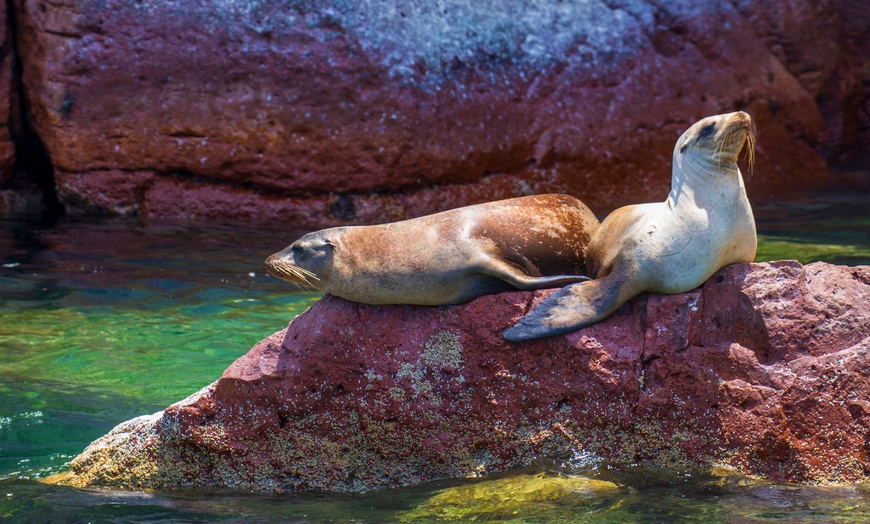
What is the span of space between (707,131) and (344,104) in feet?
19.8

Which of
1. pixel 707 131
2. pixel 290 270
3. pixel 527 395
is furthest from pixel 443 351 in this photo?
pixel 707 131

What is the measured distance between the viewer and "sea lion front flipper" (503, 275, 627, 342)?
4.11 metres

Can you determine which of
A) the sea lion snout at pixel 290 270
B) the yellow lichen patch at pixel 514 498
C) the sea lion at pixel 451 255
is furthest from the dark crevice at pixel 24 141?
the yellow lichen patch at pixel 514 498

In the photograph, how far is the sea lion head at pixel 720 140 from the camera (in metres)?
4.12

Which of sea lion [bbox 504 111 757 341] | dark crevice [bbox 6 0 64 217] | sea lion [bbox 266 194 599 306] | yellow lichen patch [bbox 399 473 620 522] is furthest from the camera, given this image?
dark crevice [bbox 6 0 64 217]

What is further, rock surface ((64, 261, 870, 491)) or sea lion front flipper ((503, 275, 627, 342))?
sea lion front flipper ((503, 275, 627, 342))

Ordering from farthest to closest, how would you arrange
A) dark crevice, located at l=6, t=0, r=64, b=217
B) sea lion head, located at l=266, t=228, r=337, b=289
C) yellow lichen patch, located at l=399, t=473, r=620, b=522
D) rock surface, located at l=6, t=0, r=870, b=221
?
dark crevice, located at l=6, t=0, r=64, b=217 < rock surface, located at l=6, t=0, r=870, b=221 < sea lion head, located at l=266, t=228, r=337, b=289 < yellow lichen patch, located at l=399, t=473, r=620, b=522

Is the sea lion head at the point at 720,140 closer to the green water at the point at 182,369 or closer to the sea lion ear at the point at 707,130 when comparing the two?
the sea lion ear at the point at 707,130

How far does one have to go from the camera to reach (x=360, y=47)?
32.5 feet

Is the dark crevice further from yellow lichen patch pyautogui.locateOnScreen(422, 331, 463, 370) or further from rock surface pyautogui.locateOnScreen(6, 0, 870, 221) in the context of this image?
yellow lichen patch pyautogui.locateOnScreen(422, 331, 463, 370)

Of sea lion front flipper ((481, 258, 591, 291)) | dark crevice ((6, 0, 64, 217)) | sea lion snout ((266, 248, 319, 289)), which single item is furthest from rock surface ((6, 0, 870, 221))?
sea lion front flipper ((481, 258, 591, 291))

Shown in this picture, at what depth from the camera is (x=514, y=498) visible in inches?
153

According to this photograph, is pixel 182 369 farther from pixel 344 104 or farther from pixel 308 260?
pixel 344 104

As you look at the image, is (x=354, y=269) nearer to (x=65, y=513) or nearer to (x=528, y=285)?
(x=528, y=285)
